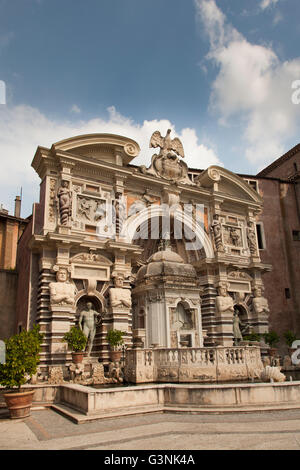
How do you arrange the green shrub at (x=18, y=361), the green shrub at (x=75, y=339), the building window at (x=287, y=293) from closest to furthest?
the green shrub at (x=18, y=361)
the green shrub at (x=75, y=339)
the building window at (x=287, y=293)

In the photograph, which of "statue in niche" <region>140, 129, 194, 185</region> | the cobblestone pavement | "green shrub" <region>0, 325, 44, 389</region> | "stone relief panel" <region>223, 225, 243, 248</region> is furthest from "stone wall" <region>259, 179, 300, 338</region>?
"green shrub" <region>0, 325, 44, 389</region>

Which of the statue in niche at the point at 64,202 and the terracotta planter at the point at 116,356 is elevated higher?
the statue in niche at the point at 64,202

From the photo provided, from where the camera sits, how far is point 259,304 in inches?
1016

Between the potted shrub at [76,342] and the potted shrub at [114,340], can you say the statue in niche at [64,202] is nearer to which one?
the potted shrub at [76,342]

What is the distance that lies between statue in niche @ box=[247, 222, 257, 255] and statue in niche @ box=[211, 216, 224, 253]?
2965 millimetres

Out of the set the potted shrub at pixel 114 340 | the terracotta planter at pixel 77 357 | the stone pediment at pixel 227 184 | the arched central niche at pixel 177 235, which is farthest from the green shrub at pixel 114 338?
the stone pediment at pixel 227 184

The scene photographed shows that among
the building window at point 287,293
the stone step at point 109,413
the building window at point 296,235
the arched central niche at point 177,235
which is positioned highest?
the building window at point 296,235

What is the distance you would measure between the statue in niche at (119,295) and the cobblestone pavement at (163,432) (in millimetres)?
9710

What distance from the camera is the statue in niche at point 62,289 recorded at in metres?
18.0

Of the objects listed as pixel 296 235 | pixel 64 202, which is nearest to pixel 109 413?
pixel 64 202

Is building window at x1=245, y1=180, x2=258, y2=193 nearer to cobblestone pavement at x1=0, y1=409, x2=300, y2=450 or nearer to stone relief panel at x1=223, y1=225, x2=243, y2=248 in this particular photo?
stone relief panel at x1=223, y1=225, x2=243, y2=248

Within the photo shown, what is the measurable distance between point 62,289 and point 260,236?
17.9 metres

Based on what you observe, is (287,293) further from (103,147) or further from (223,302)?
(103,147)

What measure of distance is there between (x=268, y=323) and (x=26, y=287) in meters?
17.3
